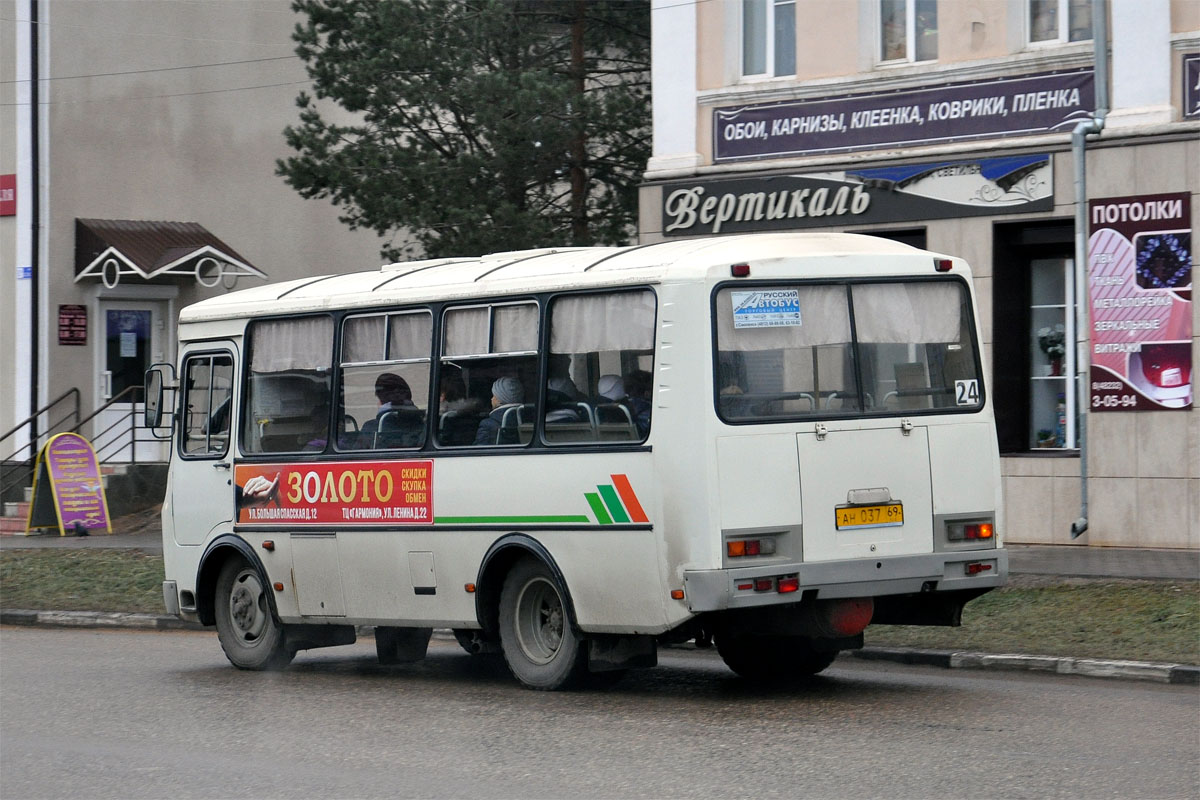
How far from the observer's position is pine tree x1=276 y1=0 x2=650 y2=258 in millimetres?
22969

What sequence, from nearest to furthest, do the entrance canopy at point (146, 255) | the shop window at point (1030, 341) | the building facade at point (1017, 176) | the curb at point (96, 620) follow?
the curb at point (96, 620) → the building facade at point (1017, 176) → the shop window at point (1030, 341) → the entrance canopy at point (146, 255)

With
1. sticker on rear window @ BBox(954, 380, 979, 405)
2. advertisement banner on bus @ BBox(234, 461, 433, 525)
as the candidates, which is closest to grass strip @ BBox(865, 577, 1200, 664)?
sticker on rear window @ BBox(954, 380, 979, 405)

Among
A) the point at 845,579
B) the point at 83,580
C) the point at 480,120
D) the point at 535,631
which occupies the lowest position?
the point at 83,580

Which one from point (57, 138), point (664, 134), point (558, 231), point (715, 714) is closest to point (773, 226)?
point (664, 134)

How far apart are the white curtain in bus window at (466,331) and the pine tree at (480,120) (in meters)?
11.4

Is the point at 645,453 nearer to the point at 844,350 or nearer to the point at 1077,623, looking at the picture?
the point at 844,350

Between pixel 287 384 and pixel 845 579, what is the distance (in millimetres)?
4636

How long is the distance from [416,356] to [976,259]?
883 cm

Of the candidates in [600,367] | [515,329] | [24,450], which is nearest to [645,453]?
[600,367]

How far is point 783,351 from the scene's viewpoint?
1016 centimetres

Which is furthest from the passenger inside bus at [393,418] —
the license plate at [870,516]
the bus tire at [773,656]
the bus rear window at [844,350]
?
the license plate at [870,516]

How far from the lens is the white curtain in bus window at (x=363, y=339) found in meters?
11.9

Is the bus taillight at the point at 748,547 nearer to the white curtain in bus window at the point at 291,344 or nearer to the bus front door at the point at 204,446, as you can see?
the white curtain in bus window at the point at 291,344

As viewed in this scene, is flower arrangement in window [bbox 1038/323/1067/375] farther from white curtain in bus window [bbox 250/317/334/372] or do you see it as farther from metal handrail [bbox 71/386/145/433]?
metal handrail [bbox 71/386/145/433]
